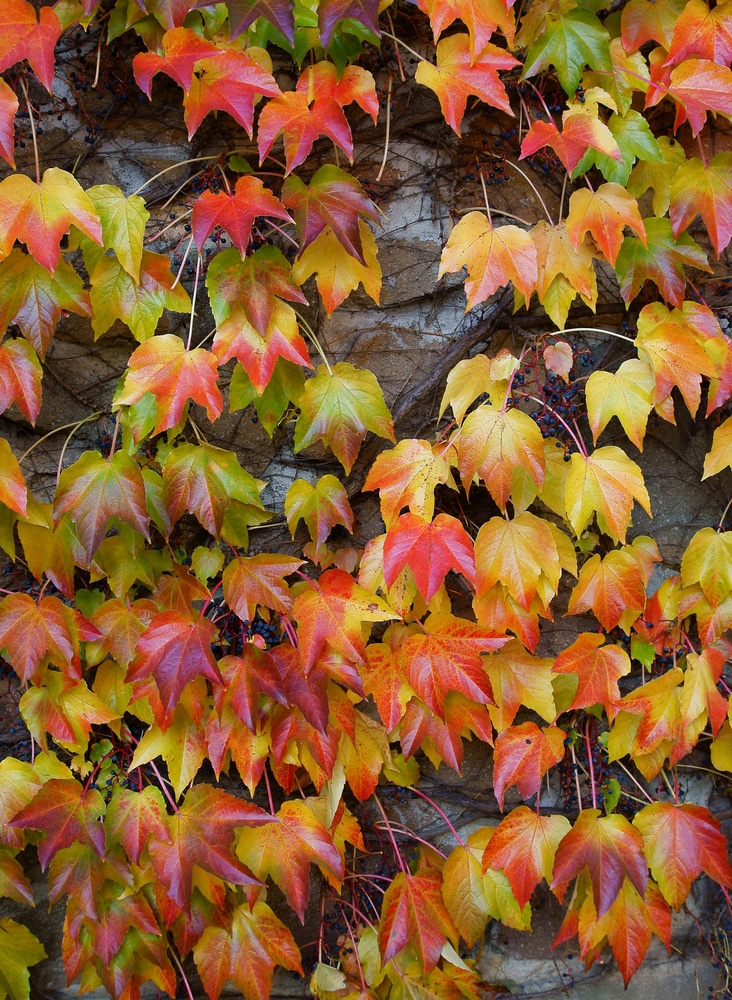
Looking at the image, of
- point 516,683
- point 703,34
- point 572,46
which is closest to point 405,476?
point 516,683

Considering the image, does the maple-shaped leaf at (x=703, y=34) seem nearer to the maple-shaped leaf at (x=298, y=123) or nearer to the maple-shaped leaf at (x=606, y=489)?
the maple-shaped leaf at (x=298, y=123)

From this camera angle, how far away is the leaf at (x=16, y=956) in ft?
5.83

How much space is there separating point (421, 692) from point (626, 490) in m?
0.63

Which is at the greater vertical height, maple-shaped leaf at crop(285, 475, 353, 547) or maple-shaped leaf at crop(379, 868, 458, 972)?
maple-shaped leaf at crop(285, 475, 353, 547)

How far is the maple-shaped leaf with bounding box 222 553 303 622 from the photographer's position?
1.65m

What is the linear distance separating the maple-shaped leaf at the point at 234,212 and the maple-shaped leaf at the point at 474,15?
1.62 ft

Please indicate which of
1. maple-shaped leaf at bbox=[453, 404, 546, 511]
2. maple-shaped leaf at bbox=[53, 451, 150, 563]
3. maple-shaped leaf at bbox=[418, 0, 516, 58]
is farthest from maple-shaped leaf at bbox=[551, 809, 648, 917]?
maple-shaped leaf at bbox=[418, 0, 516, 58]

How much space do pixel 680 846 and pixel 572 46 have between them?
1914 mm

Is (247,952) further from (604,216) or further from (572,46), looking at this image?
(572,46)

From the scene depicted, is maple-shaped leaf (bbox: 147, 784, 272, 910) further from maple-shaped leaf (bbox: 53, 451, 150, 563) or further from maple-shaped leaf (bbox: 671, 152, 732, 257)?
maple-shaped leaf (bbox: 671, 152, 732, 257)

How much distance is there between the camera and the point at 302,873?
1644 millimetres

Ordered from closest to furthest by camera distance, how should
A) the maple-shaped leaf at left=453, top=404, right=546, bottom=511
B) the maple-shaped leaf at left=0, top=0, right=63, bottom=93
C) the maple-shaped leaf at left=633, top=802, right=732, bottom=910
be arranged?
the maple-shaped leaf at left=0, top=0, right=63, bottom=93, the maple-shaped leaf at left=453, top=404, right=546, bottom=511, the maple-shaped leaf at left=633, top=802, right=732, bottom=910

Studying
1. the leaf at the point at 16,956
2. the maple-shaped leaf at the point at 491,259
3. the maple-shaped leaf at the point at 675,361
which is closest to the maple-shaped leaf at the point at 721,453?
the maple-shaped leaf at the point at 675,361

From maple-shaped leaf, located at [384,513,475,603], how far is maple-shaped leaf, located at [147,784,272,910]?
0.63 m
